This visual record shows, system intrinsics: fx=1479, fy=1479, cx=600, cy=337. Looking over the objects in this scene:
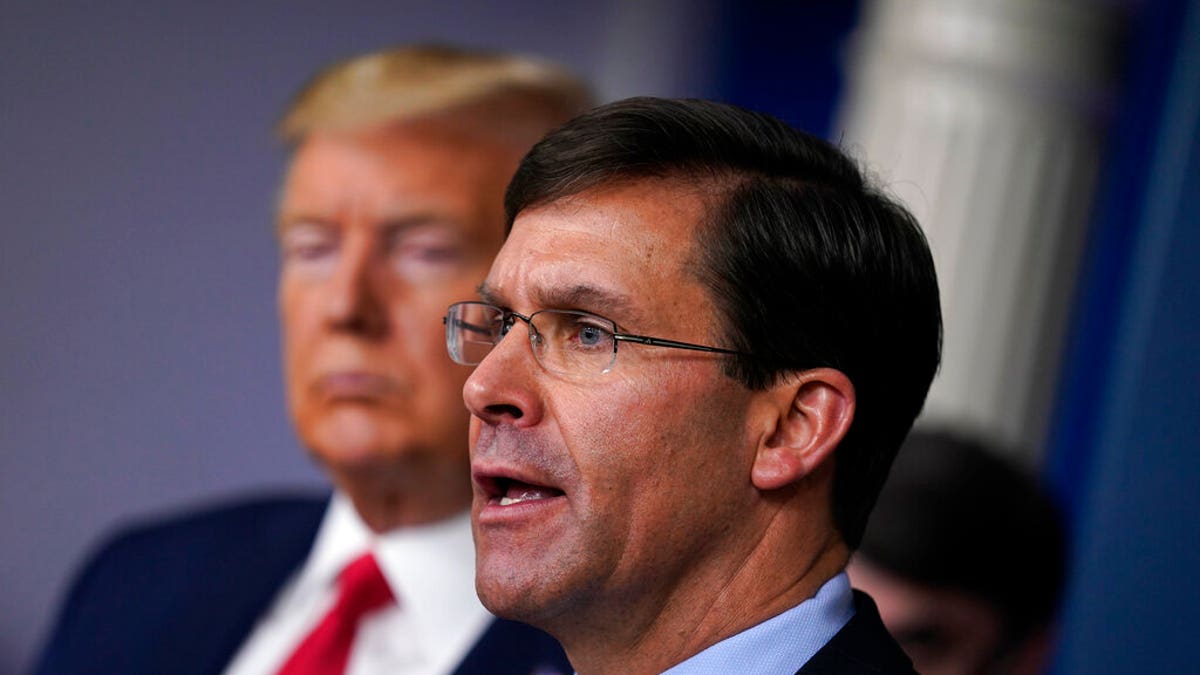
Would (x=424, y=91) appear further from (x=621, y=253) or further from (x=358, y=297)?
(x=621, y=253)

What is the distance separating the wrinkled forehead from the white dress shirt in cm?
71

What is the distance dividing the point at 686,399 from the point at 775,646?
23 cm

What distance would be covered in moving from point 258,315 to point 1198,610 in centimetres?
299

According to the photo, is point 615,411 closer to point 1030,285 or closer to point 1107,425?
point 1107,425

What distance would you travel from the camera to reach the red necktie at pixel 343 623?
198cm

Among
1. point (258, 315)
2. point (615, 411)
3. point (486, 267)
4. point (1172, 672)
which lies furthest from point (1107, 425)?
point (258, 315)

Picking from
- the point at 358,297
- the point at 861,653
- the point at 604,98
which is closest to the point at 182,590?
the point at 358,297

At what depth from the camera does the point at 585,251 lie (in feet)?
4.34

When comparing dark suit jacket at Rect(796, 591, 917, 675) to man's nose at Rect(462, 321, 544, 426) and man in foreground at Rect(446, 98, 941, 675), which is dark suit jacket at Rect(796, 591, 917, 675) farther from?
man's nose at Rect(462, 321, 544, 426)

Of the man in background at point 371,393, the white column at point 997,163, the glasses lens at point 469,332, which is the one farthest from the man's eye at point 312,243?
the white column at point 997,163

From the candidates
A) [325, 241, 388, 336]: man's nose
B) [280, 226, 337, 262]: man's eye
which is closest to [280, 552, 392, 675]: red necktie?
[325, 241, 388, 336]: man's nose

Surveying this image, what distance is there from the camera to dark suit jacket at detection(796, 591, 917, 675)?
1.26m

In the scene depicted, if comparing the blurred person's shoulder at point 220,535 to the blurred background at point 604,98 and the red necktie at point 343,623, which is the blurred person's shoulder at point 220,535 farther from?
the blurred background at point 604,98

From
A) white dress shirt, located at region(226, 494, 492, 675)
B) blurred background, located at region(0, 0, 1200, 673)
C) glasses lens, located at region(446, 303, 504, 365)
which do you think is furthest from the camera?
blurred background, located at region(0, 0, 1200, 673)
